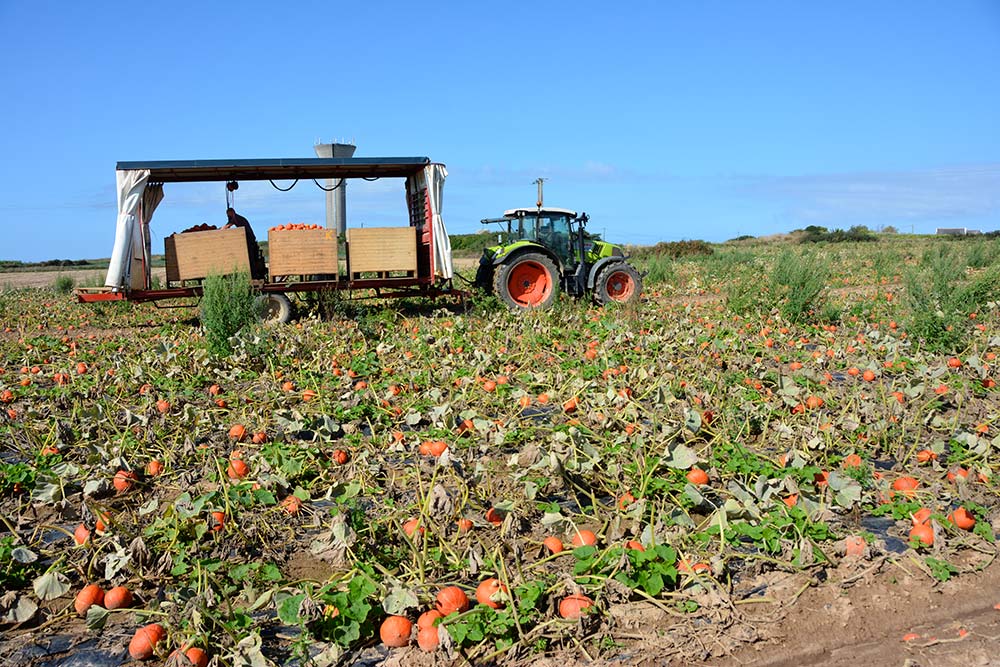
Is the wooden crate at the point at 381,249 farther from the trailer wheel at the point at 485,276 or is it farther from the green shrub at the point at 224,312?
the green shrub at the point at 224,312

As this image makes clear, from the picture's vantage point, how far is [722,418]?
4.75 meters

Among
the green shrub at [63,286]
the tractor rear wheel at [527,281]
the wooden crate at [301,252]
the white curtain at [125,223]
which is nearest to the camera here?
the white curtain at [125,223]

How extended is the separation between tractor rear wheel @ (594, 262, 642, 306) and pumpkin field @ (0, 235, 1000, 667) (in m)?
4.95

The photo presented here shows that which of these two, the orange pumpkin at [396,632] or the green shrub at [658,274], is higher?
the green shrub at [658,274]

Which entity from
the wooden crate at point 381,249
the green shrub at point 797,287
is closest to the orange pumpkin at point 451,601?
the green shrub at point 797,287

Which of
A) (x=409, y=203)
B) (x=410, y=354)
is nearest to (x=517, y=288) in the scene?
(x=409, y=203)

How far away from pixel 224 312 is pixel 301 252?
9.53ft

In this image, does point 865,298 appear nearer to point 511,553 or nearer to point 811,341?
point 811,341

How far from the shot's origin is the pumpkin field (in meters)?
2.59

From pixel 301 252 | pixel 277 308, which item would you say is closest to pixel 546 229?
pixel 301 252

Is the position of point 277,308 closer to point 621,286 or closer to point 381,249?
point 381,249

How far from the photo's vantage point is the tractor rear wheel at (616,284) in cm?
1209

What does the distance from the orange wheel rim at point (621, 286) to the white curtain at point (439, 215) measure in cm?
294

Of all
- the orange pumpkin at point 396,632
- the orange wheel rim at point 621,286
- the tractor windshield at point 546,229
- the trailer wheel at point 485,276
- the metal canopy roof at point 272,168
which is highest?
the metal canopy roof at point 272,168
